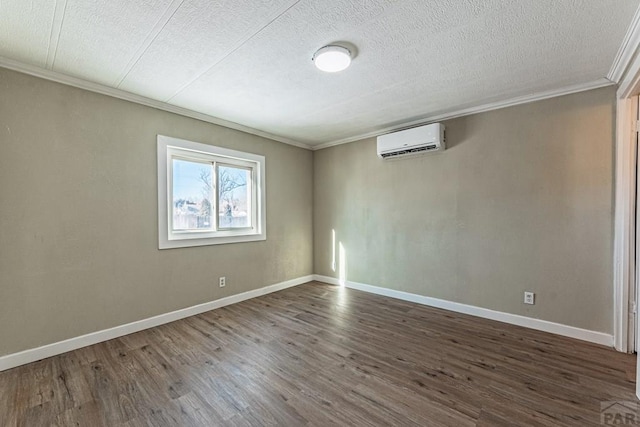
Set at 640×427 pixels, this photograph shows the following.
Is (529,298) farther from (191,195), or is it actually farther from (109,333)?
(109,333)

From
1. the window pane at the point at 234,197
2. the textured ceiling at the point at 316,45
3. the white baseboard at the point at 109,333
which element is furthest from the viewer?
the window pane at the point at 234,197

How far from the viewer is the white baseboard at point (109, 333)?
2.17 metres

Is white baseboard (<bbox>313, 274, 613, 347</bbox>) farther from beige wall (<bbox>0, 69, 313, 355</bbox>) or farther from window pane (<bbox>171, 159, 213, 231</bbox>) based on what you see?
window pane (<bbox>171, 159, 213, 231</bbox>)

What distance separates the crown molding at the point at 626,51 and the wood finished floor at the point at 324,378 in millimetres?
2357

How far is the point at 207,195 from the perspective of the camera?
3566 mm

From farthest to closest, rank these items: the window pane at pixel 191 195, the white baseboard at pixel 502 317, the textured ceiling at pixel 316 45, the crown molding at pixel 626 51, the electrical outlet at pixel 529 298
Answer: the window pane at pixel 191 195, the electrical outlet at pixel 529 298, the white baseboard at pixel 502 317, the crown molding at pixel 626 51, the textured ceiling at pixel 316 45

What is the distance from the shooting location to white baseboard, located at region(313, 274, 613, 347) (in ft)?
8.23

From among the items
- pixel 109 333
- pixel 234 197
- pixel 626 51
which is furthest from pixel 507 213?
pixel 109 333

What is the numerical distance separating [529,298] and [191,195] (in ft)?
13.3

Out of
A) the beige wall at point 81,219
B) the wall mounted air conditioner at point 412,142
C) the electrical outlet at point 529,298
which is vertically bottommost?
the electrical outlet at point 529,298

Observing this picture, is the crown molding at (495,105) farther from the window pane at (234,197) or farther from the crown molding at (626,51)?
the window pane at (234,197)

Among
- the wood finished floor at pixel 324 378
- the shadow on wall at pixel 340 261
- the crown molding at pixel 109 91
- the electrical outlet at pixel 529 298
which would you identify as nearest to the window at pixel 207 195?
the crown molding at pixel 109 91

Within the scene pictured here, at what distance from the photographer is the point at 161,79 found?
2459 mm

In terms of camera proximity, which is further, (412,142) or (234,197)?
(234,197)
